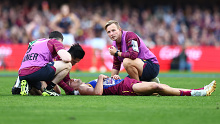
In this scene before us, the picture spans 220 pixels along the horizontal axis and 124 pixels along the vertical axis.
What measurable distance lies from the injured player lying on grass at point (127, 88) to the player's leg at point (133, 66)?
359 mm

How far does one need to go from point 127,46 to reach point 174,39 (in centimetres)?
1521

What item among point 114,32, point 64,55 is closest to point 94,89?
point 64,55

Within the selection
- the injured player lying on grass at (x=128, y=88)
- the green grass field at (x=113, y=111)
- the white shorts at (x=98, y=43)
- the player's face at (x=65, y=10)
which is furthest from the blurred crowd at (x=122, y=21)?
the green grass field at (x=113, y=111)

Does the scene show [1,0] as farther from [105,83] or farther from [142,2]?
[105,83]

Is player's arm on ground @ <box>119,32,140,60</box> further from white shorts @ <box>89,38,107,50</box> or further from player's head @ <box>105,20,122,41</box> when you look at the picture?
white shorts @ <box>89,38,107,50</box>

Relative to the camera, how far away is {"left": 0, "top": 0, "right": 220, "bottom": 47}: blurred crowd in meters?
21.0

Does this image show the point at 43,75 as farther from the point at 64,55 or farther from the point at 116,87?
the point at 116,87

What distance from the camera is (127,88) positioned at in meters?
7.26

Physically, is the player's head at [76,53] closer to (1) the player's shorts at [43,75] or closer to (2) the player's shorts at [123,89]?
(1) the player's shorts at [43,75]

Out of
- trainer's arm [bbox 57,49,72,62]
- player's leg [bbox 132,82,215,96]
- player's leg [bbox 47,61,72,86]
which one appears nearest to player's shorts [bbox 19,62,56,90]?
player's leg [bbox 47,61,72,86]

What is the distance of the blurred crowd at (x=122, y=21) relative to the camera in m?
21.0

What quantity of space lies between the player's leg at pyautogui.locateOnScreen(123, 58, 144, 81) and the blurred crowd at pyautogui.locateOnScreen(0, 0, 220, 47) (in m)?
12.7

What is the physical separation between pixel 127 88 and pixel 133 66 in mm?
576

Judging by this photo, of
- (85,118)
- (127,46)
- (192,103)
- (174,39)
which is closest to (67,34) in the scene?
(174,39)
